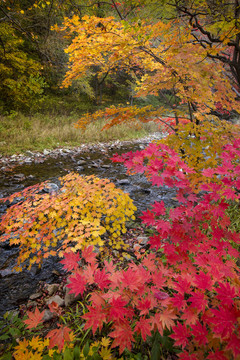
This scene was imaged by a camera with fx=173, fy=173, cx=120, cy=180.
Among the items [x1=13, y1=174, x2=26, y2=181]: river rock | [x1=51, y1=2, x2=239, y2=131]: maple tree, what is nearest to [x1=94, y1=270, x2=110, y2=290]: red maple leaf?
[x1=51, y1=2, x2=239, y2=131]: maple tree

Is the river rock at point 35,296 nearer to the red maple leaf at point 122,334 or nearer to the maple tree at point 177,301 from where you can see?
the maple tree at point 177,301

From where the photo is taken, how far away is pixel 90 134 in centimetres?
934

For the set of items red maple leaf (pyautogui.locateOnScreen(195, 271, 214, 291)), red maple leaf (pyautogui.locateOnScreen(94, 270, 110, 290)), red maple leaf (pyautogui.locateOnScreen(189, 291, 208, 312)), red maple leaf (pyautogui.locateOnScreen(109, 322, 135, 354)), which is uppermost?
red maple leaf (pyautogui.locateOnScreen(195, 271, 214, 291))

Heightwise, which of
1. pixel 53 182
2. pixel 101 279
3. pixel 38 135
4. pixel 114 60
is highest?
pixel 114 60

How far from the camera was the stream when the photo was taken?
2.13 m

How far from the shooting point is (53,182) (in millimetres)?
4652

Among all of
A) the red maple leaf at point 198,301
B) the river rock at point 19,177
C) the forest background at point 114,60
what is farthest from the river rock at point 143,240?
the river rock at point 19,177

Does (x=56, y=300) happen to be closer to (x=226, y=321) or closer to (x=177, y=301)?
(x=177, y=301)

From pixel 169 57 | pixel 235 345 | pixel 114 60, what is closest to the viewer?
pixel 235 345

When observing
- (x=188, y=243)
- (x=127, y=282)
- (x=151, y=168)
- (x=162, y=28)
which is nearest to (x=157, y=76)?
(x=162, y=28)

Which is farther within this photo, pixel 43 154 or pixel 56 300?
pixel 43 154

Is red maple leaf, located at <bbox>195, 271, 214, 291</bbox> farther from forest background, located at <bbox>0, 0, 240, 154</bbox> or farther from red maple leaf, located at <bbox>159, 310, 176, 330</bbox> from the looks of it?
forest background, located at <bbox>0, 0, 240, 154</bbox>

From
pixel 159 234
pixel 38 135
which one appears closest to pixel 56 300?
pixel 159 234

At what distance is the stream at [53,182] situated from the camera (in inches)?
84.0
